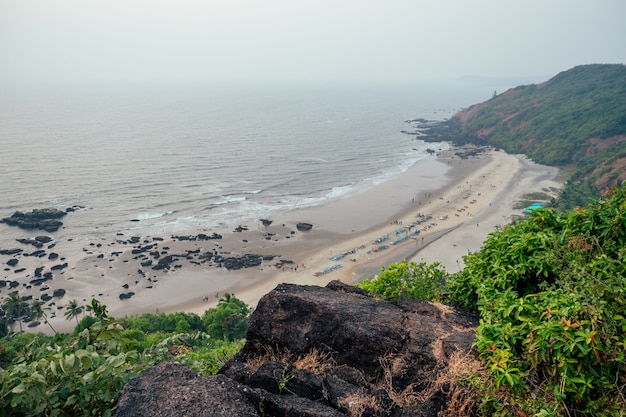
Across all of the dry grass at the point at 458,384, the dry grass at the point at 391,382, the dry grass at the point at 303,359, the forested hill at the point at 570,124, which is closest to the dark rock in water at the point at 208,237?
the dry grass at the point at 303,359

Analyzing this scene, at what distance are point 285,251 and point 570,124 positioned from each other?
79668 mm

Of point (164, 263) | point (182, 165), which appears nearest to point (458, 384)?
point (164, 263)

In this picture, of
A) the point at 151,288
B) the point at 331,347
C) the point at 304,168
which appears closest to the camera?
the point at 331,347

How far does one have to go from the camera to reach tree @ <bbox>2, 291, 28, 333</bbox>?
31625 mm

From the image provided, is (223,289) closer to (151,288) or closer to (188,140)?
(151,288)

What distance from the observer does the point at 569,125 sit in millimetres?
90250

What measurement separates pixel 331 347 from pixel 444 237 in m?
42.3

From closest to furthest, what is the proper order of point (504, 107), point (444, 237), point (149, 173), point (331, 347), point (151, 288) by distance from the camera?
1. point (331, 347)
2. point (151, 288)
3. point (444, 237)
4. point (149, 173)
5. point (504, 107)

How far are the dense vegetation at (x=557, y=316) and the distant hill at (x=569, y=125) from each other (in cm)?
5222

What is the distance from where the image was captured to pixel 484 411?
6.02 meters

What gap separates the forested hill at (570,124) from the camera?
6606 centimetres

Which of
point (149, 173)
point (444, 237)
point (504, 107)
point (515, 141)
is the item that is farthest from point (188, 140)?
point (504, 107)

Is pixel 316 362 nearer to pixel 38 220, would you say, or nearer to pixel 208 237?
pixel 208 237

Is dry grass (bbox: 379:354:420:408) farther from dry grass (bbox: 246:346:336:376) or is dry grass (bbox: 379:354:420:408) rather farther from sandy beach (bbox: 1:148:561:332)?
sandy beach (bbox: 1:148:561:332)
